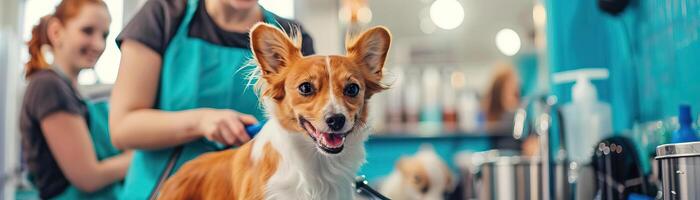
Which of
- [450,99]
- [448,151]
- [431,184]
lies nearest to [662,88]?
[431,184]

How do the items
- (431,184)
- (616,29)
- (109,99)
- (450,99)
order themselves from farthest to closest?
(450,99) → (431,184) → (616,29) → (109,99)

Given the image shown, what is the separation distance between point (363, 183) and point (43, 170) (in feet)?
2.40

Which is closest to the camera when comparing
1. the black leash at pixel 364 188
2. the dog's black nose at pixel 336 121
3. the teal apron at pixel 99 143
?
the dog's black nose at pixel 336 121

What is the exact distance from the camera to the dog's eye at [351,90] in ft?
2.53

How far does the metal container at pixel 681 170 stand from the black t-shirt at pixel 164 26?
422 millimetres

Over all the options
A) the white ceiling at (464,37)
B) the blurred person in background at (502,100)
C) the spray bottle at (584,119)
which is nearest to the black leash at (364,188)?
the spray bottle at (584,119)

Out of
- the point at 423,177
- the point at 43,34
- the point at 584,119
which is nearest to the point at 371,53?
the point at 43,34

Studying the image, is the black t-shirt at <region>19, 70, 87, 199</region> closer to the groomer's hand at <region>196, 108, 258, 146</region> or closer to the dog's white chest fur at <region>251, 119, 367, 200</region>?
the groomer's hand at <region>196, 108, 258, 146</region>

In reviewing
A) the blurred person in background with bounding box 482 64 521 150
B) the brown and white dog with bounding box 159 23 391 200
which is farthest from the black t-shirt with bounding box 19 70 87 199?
the blurred person in background with bounding box 482 64 521 150

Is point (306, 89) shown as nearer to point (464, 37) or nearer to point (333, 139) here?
point (333, 139)

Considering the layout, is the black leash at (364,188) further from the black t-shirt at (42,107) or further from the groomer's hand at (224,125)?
the black t-shirt at (42,107)

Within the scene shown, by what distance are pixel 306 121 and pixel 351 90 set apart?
2.1 inches

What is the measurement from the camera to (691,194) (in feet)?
2.64

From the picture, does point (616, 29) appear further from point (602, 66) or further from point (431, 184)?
point (431, 184)
